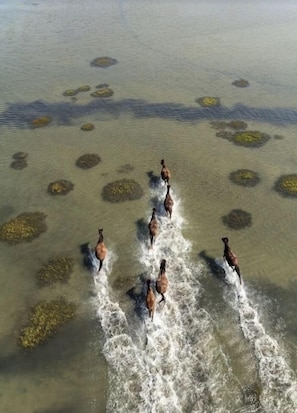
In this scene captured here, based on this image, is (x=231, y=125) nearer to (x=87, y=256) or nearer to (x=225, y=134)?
(x=225, y=134)

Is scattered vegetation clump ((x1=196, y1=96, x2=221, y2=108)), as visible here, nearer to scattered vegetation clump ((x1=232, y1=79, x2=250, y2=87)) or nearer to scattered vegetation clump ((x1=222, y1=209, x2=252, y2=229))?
scattered vegetation clump ((x1=232, y1=79, x2=250, y2=87))

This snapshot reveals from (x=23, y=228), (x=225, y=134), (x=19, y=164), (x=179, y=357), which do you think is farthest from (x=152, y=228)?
(x=225, y=134)

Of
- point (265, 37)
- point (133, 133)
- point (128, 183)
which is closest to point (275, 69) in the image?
point (265, 37)

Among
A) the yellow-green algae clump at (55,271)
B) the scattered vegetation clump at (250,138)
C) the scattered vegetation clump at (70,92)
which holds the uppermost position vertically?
the scattered vegetation clump at (250,138)

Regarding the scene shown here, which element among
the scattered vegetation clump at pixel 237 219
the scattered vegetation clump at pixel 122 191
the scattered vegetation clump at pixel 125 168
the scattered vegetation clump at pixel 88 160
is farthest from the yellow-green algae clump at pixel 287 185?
the scattered vegetation clump at pixel 88 160

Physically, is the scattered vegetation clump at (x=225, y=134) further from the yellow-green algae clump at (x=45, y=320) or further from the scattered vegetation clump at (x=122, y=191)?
the yellow-green algae clump at (x=45, y=320)

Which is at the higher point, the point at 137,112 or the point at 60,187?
the point at 137,112

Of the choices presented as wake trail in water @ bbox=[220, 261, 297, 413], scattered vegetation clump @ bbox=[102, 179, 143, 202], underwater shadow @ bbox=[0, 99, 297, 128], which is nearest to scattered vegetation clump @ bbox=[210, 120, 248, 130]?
underwater shadow @ bbox=[0, 99, 297, 128]
